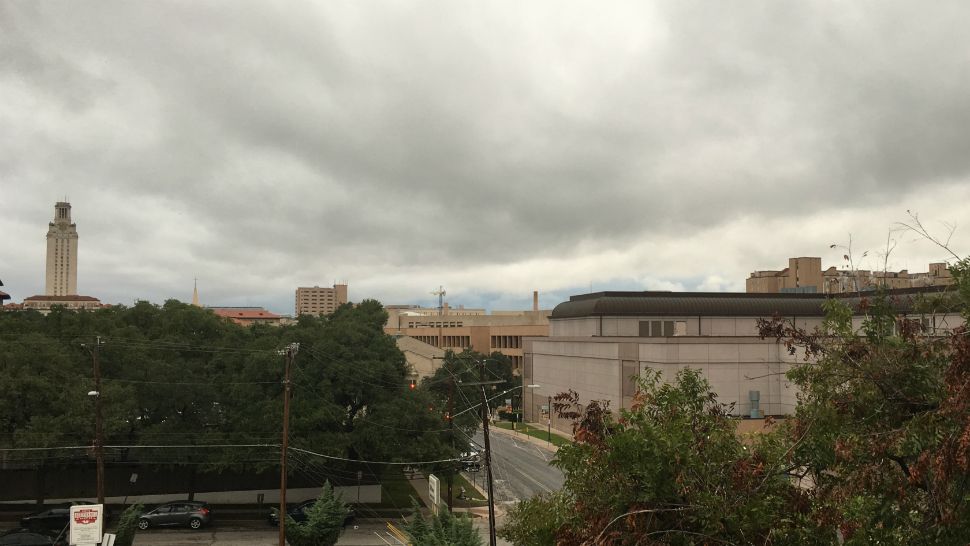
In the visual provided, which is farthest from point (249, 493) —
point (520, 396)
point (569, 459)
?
point (520, 396)

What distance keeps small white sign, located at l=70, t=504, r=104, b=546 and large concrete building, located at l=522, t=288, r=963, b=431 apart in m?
39.0

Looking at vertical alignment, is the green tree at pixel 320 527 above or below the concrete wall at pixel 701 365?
below

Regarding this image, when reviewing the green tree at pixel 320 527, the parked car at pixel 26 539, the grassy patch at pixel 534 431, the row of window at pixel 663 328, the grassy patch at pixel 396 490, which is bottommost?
the grassy patch at pixel 534 431

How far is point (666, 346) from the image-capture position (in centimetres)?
6072

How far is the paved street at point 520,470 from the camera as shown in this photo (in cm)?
4959

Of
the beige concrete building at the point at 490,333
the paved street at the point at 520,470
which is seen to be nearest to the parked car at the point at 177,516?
the paved street at the point at 520,470

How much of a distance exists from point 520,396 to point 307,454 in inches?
2624

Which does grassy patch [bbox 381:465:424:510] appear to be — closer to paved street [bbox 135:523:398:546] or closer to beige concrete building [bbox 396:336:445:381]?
paved street [bbox 135:523:398:546]

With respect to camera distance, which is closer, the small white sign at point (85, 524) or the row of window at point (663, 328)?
the small white sign at point (85, 524)

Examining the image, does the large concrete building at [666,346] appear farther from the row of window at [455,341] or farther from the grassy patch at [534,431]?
the row of window at [455,341]

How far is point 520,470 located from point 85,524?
38.0 metres

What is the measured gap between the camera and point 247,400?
41.0 metres

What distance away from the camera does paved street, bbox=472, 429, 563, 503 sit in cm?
4959

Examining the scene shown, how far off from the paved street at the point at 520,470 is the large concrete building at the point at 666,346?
6891mm
